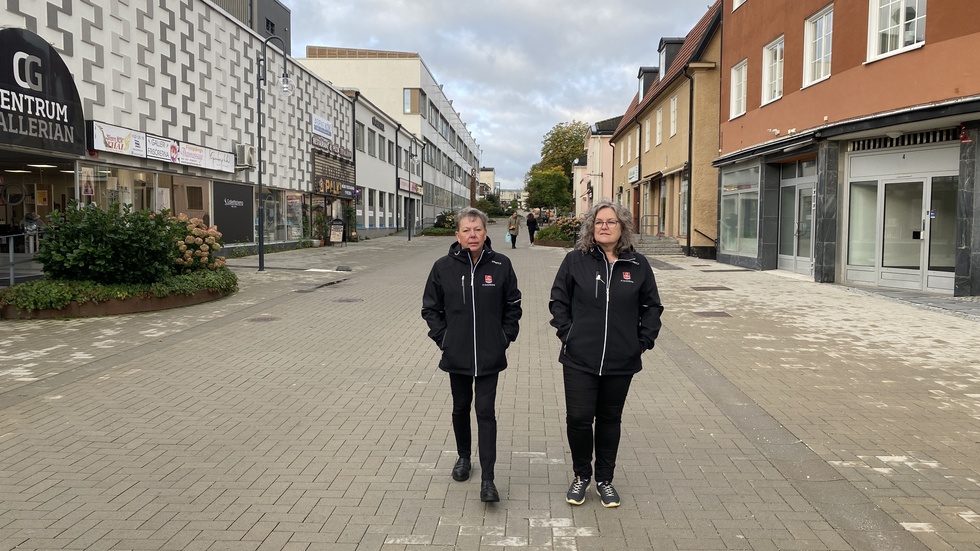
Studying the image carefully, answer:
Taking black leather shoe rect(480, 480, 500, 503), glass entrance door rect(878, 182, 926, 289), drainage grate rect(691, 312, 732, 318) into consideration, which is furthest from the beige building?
black leather shoe rect(480, 480, 500, 503)

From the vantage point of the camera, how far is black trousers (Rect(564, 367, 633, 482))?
12.8 feet

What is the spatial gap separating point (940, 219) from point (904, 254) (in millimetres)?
1116

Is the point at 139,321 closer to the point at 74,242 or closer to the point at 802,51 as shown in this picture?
the point at 74,242

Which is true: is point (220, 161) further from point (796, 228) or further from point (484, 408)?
point (484, 408)

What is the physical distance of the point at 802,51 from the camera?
16.8 m

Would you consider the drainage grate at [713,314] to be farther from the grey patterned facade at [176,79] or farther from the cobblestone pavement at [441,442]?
the grey patterned facade at [176,79]

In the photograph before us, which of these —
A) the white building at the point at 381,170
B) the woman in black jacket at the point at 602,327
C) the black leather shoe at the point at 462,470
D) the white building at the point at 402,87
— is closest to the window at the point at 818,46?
the woman in black jacket at the point at 602,327

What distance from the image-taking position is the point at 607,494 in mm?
3939

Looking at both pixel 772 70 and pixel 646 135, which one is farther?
pixel 646 135

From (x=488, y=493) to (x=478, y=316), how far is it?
39.0 inches

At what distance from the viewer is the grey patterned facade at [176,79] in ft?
46.4

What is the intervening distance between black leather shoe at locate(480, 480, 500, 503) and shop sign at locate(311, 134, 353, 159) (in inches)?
1133

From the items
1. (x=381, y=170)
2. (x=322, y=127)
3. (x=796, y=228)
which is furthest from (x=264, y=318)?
(x=381, y=170)

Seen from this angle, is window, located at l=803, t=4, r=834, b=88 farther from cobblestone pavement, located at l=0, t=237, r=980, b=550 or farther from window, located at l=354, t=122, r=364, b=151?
window, located at l=354, t=122, r=364, b=151
